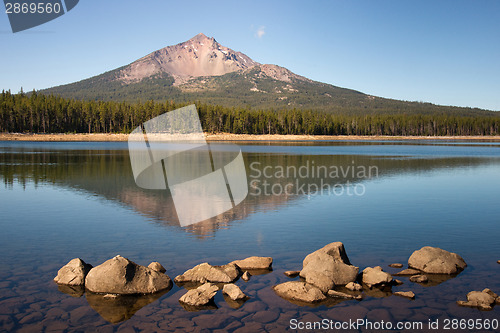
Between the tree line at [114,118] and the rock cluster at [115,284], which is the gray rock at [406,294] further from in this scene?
the tree line at [114,118]

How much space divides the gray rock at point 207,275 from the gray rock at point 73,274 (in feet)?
8.25

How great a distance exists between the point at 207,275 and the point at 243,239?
15.1 feet

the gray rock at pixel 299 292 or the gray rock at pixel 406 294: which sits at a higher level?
the gray rock at pixel 299 292

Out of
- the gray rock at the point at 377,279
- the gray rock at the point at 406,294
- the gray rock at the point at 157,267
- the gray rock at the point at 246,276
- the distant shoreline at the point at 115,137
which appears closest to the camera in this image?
the gray rock at the point at 406,294

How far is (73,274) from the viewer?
11281 mm

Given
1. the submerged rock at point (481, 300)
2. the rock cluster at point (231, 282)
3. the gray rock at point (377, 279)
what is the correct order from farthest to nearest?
the gray rock at point (377, 279) → the rock cluster at point (231, 282) → the submerged rock at point (481, 300)

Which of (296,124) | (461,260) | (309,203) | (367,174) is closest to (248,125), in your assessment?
(296,124)

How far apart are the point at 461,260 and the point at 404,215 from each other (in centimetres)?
804

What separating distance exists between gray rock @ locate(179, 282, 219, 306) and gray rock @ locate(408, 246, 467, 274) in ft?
20.6

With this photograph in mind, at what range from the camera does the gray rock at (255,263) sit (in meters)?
12.5

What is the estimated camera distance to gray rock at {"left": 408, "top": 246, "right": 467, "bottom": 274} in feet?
40.7

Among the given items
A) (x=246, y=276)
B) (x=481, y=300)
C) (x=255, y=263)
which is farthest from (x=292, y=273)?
(x=481, y=300)
